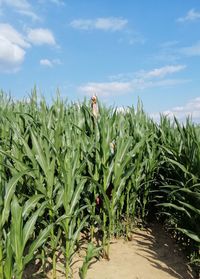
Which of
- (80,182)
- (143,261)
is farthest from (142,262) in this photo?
(80,182)

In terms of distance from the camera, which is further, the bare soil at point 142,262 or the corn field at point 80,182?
the bare soil at point 142,262

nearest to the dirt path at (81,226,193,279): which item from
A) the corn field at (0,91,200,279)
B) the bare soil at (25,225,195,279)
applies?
the bare soil at (25,225,195,279)

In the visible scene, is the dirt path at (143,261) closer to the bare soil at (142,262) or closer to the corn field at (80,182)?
the bare soil at (142,262)

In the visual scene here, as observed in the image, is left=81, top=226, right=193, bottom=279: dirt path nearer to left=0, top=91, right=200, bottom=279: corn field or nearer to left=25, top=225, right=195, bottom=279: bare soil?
left=25, top=225, right=195, bottom=279: bare soil

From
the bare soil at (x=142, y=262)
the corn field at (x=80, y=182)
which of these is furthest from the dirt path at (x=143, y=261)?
the corn field at (x=80, y=182)

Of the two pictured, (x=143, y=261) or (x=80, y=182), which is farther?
(x=143, y=261)

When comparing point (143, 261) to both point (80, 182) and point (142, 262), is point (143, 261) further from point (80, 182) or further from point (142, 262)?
point (80, 182)

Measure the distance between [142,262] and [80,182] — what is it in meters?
1.15

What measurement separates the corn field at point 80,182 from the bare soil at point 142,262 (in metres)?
0.11

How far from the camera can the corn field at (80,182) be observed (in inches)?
80.5

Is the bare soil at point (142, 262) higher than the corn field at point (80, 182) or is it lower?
lower

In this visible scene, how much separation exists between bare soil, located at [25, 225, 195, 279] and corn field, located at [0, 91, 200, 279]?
11 cm

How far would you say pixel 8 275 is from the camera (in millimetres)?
1771

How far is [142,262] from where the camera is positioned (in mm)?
3107
